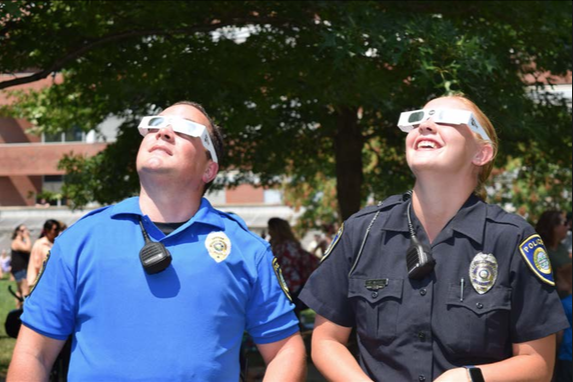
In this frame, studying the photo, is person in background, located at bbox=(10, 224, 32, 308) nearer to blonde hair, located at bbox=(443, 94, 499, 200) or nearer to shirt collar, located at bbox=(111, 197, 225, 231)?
shirt collar, located at bbox=(111, 197, 225, 231)

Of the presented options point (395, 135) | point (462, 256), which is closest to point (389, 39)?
point (462, 256)

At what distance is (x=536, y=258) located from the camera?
A: 278 cm

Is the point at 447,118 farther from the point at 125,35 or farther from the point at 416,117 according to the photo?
the point at 125,35

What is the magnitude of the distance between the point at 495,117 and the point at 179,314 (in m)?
4.82

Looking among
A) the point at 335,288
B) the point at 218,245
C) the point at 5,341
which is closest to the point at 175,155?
the point at 218,245

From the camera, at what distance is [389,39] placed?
6730 millimetres

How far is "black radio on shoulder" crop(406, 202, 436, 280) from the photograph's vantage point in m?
2.78

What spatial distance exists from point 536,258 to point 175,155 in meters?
1.22

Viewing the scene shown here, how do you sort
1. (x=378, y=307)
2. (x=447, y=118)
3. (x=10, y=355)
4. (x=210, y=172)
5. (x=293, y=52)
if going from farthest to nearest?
(x=10, y=355)
(x=293, y=52)
(x=210, y=172)
(x=447, y=118)
(x=378, y=307)

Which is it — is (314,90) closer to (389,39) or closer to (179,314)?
(389,39)

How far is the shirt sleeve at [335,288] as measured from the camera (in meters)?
2.97

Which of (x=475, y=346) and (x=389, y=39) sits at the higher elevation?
(x=389, y=39)

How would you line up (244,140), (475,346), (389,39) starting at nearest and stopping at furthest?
1. (475,346)
2. (389,39)
3. (244,140)

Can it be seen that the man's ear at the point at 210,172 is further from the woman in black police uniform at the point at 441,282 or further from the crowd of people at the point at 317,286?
the woman in black police uniform at the point at 441,282
